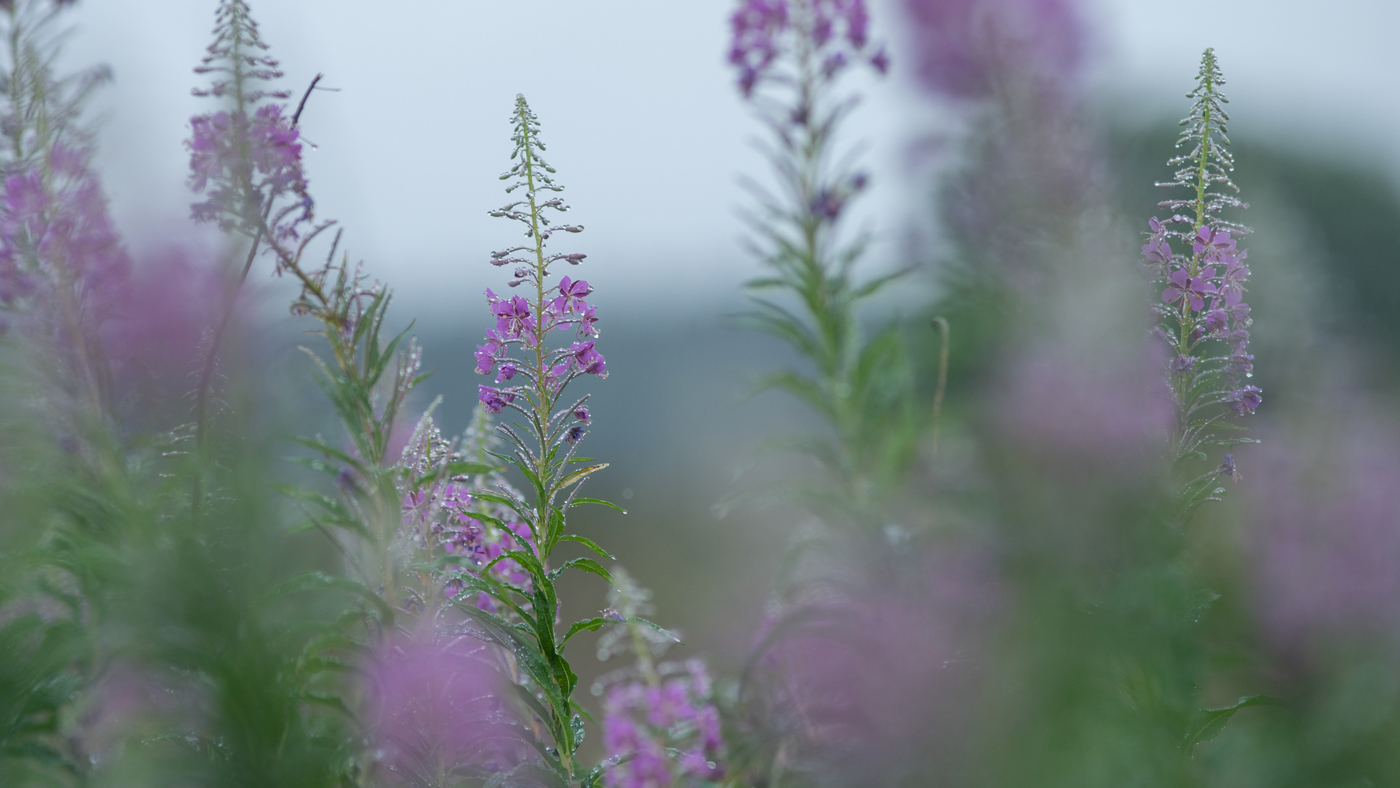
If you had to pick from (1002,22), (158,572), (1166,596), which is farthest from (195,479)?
(1002,22)

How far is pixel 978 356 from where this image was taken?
438 cm

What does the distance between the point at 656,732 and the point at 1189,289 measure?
1.61 metres

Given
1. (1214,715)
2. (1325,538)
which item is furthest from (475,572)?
(1325,538)

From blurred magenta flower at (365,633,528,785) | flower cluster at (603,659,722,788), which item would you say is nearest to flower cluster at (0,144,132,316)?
blurred magenta flower at (365,633,528,785)

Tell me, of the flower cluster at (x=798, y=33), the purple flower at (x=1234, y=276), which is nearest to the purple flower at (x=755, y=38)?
the flower cluster at (x=798, y=33)

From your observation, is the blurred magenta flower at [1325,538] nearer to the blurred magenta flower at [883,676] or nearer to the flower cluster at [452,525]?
the blurred magenta flower at [883,676]

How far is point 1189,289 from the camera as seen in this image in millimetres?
2191

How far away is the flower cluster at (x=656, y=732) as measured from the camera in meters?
1.86

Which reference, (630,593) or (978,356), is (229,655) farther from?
(978,356)

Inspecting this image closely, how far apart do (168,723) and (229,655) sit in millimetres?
318

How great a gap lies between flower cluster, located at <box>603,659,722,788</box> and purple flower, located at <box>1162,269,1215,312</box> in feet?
4.81

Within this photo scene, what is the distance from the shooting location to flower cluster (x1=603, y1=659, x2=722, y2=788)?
1.86m

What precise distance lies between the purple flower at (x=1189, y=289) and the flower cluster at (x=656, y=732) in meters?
1.47

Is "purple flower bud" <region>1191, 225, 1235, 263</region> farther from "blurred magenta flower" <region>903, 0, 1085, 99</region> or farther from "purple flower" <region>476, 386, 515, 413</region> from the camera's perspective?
"purple flower" <region>476, 386, 515, 413</region>
